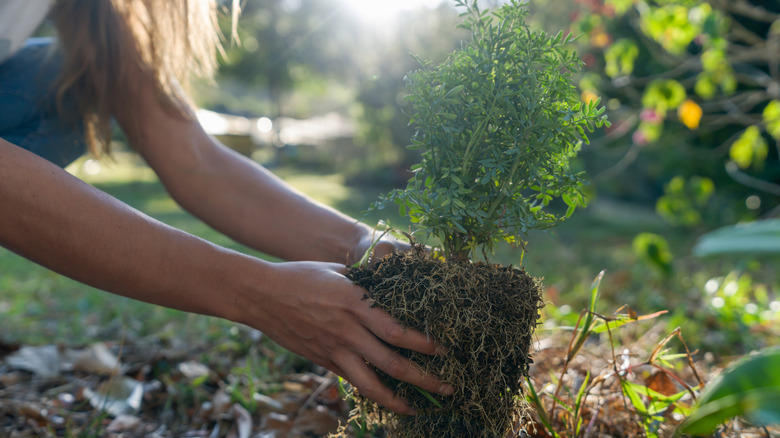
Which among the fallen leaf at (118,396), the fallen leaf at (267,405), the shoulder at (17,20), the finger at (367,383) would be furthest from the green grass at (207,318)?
the fallen leaf at (267,405)

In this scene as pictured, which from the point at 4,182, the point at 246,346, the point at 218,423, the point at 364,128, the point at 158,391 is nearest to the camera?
the point at 4,182

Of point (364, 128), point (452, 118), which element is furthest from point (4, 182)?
point (364, 128)

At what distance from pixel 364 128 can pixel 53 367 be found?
13218 millimetres

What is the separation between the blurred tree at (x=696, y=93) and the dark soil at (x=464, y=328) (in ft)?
8.58

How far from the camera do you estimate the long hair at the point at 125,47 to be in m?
1.87

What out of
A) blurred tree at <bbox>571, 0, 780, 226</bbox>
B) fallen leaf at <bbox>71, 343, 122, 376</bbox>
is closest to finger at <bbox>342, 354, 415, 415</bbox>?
fallen leaf at <bbox>71, 343, 122, 376</bbox>

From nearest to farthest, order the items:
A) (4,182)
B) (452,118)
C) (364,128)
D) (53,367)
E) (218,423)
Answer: (4,182)
(452,118)
(218,423)
(53,367)
(364,128)

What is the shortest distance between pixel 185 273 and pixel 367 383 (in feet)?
1.55

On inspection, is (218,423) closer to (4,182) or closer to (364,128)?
(4,182)

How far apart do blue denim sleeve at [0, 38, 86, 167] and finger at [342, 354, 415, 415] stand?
1.51 metres

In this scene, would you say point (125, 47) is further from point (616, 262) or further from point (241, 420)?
point (616, 262)

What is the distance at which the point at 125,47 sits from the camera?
1938 mm

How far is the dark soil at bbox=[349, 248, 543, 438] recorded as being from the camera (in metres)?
1.13

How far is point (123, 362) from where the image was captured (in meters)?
2.25
